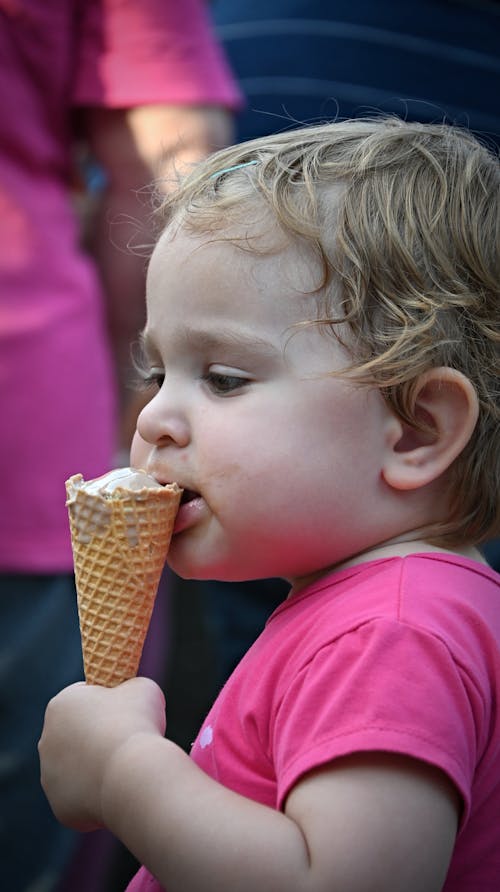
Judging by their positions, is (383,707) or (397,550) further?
(397,550)

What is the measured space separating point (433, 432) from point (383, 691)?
1.44ft

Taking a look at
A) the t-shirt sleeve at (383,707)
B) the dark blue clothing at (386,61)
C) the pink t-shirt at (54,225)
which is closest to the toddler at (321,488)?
the t-shirt sleeve at (383,707)

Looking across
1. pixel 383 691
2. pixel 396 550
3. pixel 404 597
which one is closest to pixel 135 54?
pixel 396 550

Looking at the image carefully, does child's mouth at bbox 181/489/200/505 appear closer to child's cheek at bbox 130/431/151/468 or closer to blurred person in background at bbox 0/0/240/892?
child's cheek at bbox 130/431/151/468

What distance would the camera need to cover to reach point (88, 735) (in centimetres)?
156

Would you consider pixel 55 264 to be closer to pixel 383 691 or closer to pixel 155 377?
pixel 155 377

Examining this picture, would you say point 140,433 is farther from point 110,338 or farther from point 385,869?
point 110,338

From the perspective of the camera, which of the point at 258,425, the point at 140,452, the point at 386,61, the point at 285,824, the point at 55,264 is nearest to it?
the point at 285,824

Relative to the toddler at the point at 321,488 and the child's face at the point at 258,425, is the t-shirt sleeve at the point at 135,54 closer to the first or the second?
the toddler at the point at 321,488

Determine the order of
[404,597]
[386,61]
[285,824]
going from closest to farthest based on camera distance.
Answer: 1. [285,824]
2. [404,597]
3. [386,61]

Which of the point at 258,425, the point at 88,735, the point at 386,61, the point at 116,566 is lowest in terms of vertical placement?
the point at 88,735

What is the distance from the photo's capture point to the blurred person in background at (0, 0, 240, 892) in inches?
110

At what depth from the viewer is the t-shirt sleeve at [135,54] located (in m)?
2.92

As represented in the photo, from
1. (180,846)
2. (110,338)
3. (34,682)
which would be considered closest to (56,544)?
(34,682)
